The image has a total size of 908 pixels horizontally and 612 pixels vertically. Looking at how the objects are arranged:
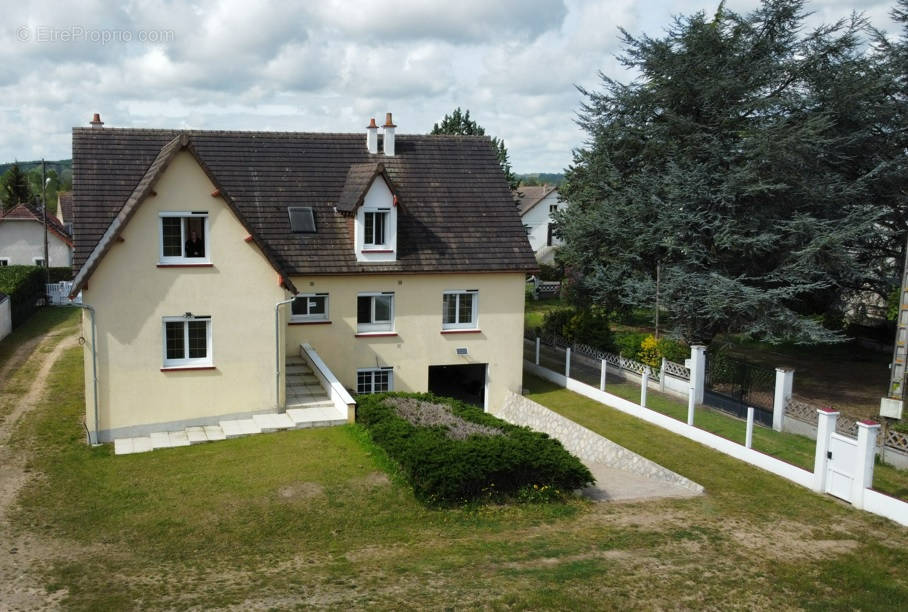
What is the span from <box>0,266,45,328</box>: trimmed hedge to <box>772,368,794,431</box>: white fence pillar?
3475cm

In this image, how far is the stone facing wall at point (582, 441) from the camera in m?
18.9

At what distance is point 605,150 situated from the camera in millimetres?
34719

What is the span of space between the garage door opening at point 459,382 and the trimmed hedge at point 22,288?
22465 mm

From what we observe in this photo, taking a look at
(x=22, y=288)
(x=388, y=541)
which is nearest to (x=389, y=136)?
(x=388, y=541)

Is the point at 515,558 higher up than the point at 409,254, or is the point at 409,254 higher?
the point at 409,254

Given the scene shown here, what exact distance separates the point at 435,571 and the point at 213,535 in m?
4.49

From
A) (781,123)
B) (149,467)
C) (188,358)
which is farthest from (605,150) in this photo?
(149,467)

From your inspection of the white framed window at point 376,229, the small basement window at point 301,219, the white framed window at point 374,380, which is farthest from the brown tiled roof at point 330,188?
the white framed window at point 374,380

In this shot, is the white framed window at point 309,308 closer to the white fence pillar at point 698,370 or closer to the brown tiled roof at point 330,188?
the brown tiled roof at point 330,188

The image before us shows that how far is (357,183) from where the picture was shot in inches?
1024

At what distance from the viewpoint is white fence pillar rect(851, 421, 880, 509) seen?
639 inches

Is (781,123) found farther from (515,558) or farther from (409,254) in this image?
(515,558)

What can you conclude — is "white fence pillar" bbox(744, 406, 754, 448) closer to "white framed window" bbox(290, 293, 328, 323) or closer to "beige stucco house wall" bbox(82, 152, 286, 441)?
"beige stucco house wall" bbox(82, 152, 286, 441)

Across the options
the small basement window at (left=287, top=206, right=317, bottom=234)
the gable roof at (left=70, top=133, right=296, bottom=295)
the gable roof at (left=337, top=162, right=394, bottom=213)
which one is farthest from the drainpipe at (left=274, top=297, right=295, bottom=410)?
the gable roof at (left=337, top=162, right=394, bottom=213)
